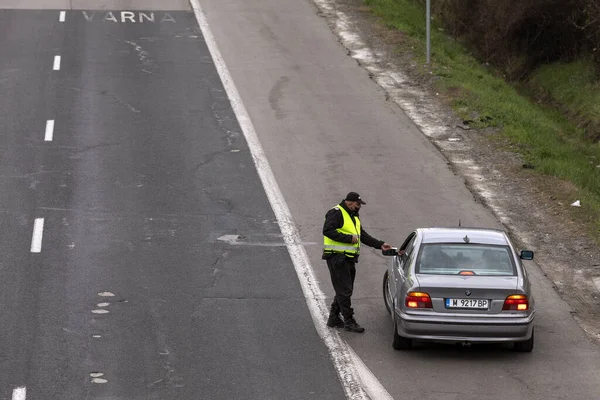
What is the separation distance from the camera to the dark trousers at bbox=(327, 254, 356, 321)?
14680 mm

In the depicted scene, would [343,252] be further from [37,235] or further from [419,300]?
[37,235]

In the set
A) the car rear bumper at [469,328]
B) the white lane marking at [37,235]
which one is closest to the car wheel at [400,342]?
the car rear bumper at [469,328]

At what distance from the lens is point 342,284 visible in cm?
1477

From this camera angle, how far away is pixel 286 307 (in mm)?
15727

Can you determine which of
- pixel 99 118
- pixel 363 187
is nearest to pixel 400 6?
pixel 99 118

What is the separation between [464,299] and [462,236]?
4.24 ft

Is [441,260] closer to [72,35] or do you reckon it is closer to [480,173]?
[480,173]

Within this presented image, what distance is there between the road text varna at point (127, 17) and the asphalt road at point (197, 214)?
19 cm

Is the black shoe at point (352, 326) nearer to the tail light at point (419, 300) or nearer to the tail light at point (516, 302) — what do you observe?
the tail light at point (419, 300)

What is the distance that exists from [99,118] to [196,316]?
12304mm

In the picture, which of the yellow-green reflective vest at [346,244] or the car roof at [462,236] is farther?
the yellow-green reflective vest at [346,244]

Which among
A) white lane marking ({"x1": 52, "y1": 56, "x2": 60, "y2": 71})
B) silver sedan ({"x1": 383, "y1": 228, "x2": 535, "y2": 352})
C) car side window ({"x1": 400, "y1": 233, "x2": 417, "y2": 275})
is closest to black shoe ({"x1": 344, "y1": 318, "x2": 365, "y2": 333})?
silver sedan ({"x1": 383, "y1": 228, "x2": 535, "y2": 352})

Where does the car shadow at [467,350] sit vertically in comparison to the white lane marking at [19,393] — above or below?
below

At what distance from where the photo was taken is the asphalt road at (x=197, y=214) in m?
13.2
